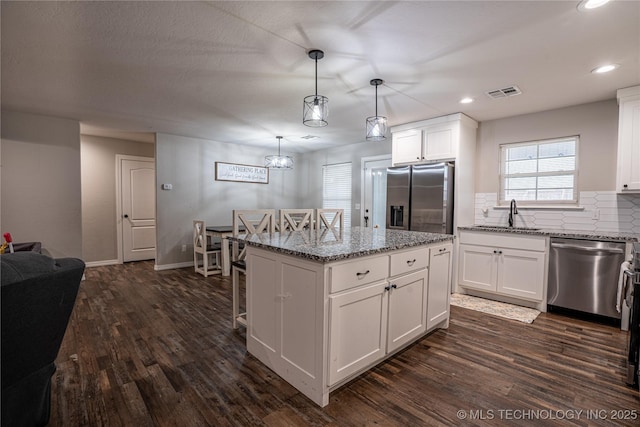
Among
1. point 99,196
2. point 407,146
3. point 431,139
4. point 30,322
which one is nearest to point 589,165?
point 431,139

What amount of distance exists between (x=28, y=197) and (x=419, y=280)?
16.5ft

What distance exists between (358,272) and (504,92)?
2.67m

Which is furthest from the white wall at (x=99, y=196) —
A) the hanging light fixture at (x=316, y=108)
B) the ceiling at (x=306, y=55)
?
the hanging light fixture at (x=316, y=108)

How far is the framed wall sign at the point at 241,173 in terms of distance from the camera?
5875 millimetres

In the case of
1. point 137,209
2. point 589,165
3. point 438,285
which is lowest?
point 438,285

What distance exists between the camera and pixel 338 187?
6.28 metres

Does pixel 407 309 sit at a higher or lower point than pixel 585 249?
lower

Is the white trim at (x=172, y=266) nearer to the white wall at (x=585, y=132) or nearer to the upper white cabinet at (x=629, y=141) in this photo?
the white wall at (x=585, y=132)

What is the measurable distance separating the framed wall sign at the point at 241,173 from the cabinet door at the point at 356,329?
4.71 metres

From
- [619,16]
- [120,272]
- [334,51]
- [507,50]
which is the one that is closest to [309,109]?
[334,51]

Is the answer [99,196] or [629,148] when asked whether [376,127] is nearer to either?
[629,148]

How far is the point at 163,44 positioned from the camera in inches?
87.6

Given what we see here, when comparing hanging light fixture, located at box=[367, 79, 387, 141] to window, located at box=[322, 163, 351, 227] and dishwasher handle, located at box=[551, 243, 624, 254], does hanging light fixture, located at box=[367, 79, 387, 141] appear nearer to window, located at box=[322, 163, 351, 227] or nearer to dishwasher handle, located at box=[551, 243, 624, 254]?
dishwasher handle, located at box=[551, 243, 624, 254]

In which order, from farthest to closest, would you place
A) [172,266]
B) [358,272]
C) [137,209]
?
1. [137,209]
2. [172,266]
3. [358,272]
